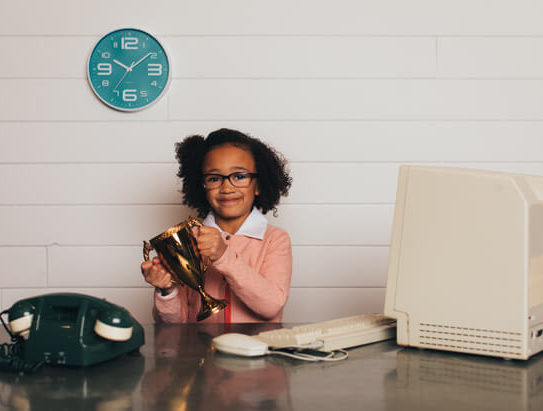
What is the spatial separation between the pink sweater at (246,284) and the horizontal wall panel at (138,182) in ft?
1.35

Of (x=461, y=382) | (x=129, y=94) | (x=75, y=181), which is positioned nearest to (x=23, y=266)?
(x=75, y=181)

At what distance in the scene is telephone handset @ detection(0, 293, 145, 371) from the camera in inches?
40.1

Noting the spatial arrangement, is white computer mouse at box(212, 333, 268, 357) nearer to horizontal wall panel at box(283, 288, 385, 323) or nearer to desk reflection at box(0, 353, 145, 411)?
desk reflection at box(0, 353, 145, 411)

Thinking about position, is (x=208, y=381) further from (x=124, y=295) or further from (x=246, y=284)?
(x=124, y=295)

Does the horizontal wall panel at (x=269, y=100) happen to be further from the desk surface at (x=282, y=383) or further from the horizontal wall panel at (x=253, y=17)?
the desk surface at (x=282, y=383)

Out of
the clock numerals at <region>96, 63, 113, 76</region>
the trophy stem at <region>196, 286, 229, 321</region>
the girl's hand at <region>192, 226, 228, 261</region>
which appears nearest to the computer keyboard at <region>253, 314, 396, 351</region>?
the trophy stem at <region>196, 286, 229, 321</region>

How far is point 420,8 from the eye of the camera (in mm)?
2225

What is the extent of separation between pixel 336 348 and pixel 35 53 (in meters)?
1.65

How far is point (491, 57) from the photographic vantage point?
224cm

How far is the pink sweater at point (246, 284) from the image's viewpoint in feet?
5.10

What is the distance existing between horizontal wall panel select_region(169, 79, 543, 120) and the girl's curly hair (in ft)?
0.82

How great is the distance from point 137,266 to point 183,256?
100 centimetres

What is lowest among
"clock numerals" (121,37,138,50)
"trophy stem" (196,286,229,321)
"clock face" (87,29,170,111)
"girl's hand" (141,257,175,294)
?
"trophy stem" (196,286,229,321)

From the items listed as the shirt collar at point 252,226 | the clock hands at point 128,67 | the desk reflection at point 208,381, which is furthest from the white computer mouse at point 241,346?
the clock hands at point 128,67
